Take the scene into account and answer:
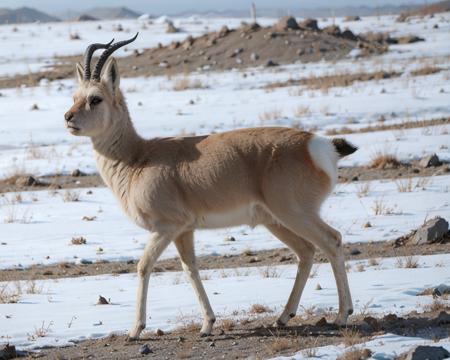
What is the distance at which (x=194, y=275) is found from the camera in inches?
334

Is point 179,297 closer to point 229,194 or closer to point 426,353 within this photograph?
point 229,194

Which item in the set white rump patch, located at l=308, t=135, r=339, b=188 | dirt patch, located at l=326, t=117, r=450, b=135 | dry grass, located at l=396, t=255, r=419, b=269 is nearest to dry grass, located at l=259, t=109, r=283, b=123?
dirt patch, located at l=326, t=117, r=450, b=135

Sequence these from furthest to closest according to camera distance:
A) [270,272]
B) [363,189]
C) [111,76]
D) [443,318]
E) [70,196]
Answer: [70,196] → [363,189] → [270,272] → [111,76] → [443,318]

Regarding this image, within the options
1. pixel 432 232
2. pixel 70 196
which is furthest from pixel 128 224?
pixel 432 232

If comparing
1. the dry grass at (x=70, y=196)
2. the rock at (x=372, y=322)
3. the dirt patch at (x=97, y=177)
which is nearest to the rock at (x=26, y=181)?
the dirt patch at (x=97, y=177)

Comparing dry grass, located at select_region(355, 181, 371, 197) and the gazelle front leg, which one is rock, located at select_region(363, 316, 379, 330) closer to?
the gazelle front leg

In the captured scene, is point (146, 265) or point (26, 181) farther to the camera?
point (26, 181)

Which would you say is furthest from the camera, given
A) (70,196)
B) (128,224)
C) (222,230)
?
(70,196)

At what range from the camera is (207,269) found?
1114 centimetres

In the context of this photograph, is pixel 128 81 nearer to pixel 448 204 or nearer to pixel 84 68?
pixel 448 204

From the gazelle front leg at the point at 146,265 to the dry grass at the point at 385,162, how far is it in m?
8.96

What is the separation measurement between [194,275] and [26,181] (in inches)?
357

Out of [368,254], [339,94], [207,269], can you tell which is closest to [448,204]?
[368,254]

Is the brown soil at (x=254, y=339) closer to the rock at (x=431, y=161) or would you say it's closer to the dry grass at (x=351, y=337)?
the dry grass at (x=351, y=337)
